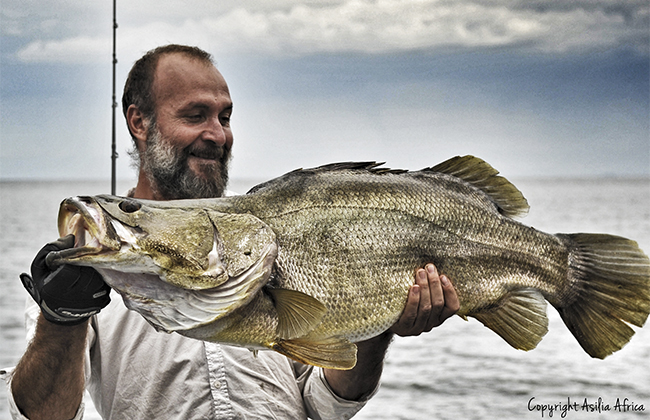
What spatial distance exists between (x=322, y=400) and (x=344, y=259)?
1162 mm

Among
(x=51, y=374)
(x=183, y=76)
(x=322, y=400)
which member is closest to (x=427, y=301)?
(x=322, y=400)

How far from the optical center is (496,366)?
34.6 feet

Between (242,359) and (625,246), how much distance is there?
5.96 ft

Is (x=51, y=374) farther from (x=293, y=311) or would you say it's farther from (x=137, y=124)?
(x=137, y=124)

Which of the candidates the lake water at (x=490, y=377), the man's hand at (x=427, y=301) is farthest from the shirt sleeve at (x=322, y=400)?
the lake water at (x=490, y=377)

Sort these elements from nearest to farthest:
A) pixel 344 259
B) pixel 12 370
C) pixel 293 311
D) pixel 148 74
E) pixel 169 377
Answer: pixel 293 311 < pixel 344 259 < pixel 12 370 < pixel 169 377 < pixel 148 74

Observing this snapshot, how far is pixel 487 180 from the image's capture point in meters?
2.83

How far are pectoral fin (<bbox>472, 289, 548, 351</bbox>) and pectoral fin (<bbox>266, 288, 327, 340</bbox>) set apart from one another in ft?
2.76

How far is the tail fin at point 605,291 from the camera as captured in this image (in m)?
2.81

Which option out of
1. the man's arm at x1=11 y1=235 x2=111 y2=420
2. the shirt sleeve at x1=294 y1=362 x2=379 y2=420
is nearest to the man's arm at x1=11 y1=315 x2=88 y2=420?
the man's arm at x1=11 y1=235 x2=111 y2=420

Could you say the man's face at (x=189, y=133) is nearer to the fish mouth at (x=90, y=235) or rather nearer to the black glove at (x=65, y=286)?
the black glove at (x=65, y=286)

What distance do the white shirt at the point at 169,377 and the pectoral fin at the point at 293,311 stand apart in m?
0.95

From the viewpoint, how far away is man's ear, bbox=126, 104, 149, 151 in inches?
154

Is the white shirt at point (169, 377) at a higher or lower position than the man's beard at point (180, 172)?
lower
